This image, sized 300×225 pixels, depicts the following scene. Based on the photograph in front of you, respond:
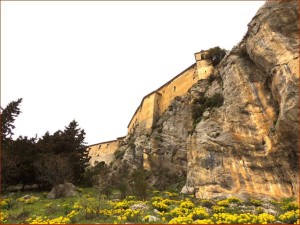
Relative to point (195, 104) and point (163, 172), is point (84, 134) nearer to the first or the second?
point (163, 172)

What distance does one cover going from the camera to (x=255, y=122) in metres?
23.1

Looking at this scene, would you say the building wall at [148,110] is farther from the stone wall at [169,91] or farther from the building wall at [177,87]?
the building wall at [177,87]

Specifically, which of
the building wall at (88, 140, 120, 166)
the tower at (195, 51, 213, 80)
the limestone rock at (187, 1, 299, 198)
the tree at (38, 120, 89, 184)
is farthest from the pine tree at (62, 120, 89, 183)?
the building wall at (88, 140, 120, 166)

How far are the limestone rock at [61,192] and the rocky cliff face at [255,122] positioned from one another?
9744 millimetres

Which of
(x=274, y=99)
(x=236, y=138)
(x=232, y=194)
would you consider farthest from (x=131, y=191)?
(x=274, y=99)

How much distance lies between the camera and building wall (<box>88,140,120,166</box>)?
6043 centimetres

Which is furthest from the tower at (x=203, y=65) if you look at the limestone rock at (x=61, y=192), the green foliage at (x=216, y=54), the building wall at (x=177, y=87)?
the limestone rock at (x=61, y=192)

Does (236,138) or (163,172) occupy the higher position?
(236,138)

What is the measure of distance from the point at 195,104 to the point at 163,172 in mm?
8962

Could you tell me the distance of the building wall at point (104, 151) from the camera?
6043cm

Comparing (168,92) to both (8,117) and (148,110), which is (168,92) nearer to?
(148,110)

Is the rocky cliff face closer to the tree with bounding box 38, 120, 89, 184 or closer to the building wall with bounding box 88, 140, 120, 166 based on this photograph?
the tree with bounding box 38, 120, 89, 184

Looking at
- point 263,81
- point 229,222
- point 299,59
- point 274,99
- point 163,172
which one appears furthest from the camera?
point 163,172

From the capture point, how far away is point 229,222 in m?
11.5
